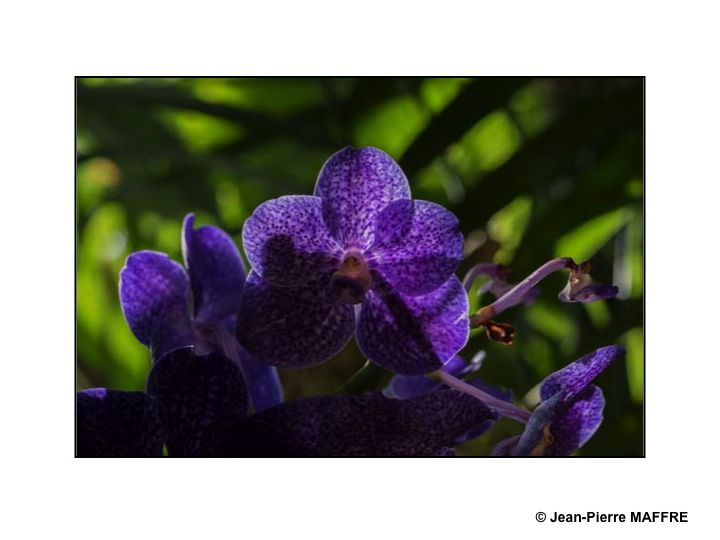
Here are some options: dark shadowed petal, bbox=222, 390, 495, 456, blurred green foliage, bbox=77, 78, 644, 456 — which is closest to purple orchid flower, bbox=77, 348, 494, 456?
dark shadowed petal, bbox=222, 390, 495, 456

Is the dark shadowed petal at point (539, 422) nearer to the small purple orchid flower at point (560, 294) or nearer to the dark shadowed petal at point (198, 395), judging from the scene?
the small purple orchid flower at point (560, 294)

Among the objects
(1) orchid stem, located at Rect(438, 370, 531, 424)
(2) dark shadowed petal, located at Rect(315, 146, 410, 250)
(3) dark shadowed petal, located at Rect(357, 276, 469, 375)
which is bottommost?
(1) orchid stem, located at Rect(438, 370, 531, 424)

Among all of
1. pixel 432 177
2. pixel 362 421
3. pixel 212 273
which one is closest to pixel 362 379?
pixel 362 421

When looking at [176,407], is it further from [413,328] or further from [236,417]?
[413,328]

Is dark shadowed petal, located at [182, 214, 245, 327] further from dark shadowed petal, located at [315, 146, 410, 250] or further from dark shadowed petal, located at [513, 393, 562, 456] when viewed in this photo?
dark shadowed petal, located at [513, 393, 562, 456]
